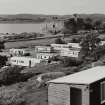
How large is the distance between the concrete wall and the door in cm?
3

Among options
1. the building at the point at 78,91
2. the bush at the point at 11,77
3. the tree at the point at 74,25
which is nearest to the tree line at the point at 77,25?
the tree at the point at 74,25

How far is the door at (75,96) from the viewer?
345cm

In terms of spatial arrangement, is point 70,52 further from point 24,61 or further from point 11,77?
point 11,77

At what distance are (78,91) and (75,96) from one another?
3.8 inches

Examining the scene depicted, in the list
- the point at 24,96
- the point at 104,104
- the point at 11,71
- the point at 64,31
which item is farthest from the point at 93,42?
the point at 64,31

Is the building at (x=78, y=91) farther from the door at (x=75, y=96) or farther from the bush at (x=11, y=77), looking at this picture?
the bush at (x=11, y=77)

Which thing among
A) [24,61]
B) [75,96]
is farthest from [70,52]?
[75,96]

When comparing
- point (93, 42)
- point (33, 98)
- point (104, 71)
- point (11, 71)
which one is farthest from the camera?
point (93, 42)

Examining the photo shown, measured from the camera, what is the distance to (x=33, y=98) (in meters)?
4.64

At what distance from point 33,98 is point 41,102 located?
338 millimetres

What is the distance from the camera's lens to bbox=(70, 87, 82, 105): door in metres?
3.45

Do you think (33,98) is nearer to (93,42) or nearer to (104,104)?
(104,104)

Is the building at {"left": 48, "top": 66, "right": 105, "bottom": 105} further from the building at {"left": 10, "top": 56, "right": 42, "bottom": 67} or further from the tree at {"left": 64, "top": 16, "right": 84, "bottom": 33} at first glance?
the tree at {"left": 64, "top": 16, "right": 84, "bottom": 33}

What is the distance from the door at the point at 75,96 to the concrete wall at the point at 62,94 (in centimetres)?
3
